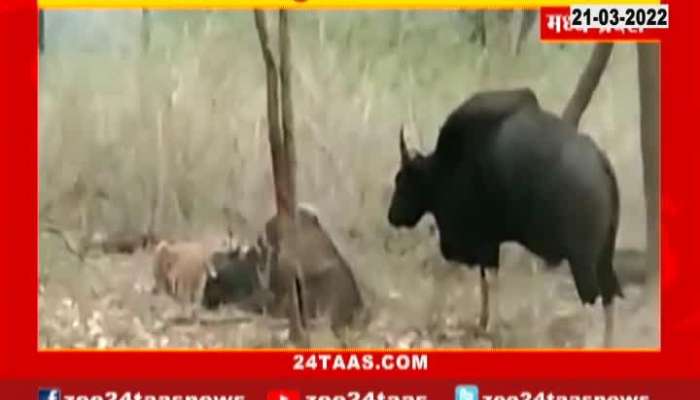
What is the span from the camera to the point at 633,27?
1194 millimetres

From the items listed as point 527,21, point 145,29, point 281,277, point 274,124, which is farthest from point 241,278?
point 527,21

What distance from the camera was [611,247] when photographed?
1202mm

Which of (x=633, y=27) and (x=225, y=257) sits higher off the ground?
(x=633, y=27)

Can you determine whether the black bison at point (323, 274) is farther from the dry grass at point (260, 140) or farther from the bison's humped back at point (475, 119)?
the bison's humped back at point (475, 119)

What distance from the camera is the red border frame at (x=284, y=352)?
1186 millimetres

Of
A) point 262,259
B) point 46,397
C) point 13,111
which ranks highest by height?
point 13,111

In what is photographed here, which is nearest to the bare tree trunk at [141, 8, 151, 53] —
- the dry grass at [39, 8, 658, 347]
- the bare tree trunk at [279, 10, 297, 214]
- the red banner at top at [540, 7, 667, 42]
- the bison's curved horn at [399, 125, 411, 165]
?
the dry grass at [39, 8, 658, 347]

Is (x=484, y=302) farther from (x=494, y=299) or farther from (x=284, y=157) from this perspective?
(x=284, y=157)

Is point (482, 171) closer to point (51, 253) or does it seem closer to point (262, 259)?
point (262, 259)

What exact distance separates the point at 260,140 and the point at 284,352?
20cm

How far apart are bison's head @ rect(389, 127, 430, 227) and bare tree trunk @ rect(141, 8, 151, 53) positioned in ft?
0.83

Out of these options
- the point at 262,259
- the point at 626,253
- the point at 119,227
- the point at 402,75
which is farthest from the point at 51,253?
the point at 626,253

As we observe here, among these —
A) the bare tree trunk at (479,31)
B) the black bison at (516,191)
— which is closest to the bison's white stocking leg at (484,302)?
the black bison at (516,191)

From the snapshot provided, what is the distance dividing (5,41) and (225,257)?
29 cm
